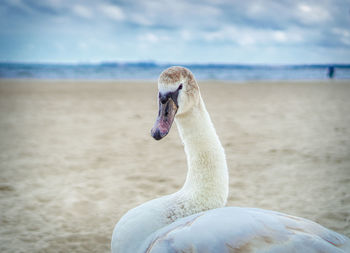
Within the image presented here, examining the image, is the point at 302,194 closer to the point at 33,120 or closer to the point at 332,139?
the point at 332,139

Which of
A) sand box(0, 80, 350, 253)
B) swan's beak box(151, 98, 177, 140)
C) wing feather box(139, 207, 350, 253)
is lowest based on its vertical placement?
sand box(0, 80, 350, 253)

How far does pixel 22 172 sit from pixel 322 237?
384cm

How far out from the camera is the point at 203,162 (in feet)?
6.36

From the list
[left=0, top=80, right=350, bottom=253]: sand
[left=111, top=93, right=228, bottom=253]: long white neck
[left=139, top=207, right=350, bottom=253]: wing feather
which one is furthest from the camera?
[left=0, top=80, right=350, bottom=253]: sand

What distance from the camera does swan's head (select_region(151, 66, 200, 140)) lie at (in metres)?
1.75

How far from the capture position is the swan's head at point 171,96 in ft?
5.74

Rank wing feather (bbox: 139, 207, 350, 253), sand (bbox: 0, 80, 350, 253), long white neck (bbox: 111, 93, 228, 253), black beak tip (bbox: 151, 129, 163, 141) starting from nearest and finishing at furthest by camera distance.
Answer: wing feather (bbox: 139, 207, 350, 253) < black beak tip (bbox: 151, 129, 163, 141) < long white neck (bbox: 111, 93, 228, 253) < sand (bbox: 0, 80, 350, 253)

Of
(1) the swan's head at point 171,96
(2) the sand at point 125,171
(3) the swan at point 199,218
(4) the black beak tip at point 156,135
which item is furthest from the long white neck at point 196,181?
(2) the sand at point 125,171

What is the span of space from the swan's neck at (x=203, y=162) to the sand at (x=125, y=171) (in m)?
1.07

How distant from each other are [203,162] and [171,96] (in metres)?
0.44

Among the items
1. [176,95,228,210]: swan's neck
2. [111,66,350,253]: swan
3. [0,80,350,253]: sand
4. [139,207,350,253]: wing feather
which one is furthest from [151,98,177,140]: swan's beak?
[0,80,350,253]: sand

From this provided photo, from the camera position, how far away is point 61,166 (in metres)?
4.58

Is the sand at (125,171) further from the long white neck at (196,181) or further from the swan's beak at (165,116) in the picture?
the swan's beak at (165,116)

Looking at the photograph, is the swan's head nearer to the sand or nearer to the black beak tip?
the black beak tip
